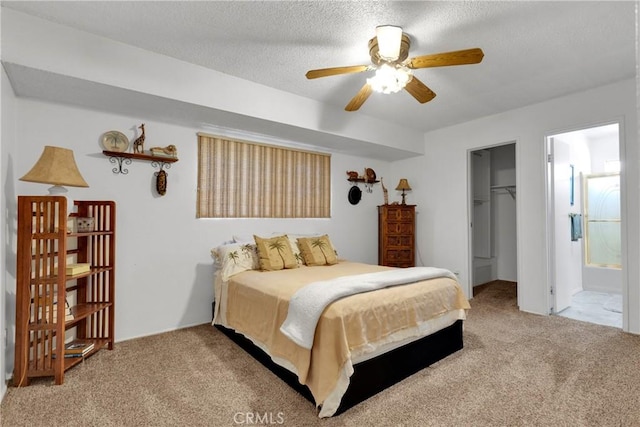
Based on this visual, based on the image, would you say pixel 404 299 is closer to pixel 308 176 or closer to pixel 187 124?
pixel 308 176

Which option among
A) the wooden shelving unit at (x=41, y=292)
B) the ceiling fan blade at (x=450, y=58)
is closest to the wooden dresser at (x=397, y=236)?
the ceiling fan blade at (x=450, y=58)

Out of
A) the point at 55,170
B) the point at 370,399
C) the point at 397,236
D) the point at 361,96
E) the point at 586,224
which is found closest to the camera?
the point at 370,399

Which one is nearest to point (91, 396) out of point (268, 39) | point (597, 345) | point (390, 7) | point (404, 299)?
point (404, 299)

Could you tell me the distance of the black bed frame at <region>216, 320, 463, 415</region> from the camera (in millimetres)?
1857

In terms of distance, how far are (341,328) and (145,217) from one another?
7.75 feet

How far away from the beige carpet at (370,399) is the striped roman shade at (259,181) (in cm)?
155

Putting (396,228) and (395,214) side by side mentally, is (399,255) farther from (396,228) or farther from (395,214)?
(395,214)

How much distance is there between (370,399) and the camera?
6.23ft

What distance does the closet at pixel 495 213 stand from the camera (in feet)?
17.8

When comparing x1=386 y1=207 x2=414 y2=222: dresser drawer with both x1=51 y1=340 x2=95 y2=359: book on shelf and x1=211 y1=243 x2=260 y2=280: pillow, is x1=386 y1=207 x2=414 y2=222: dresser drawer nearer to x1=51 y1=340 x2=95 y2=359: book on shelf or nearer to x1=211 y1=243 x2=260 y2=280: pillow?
x1=211 y1=243 x2=260 y2=280: pillow

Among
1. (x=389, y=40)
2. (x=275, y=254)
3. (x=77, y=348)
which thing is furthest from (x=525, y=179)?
(x=77, y=348)

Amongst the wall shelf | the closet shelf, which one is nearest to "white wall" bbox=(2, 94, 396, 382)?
the wall shelf

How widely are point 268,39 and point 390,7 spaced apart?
3.10 ft

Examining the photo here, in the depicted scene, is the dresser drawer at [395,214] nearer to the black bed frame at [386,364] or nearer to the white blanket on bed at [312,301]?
the black bed frame at [386,364]
